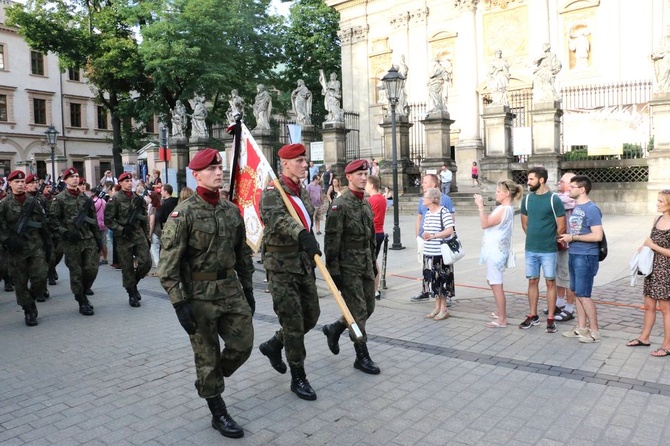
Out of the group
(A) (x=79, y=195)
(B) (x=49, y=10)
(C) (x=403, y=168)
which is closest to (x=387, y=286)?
(A) (x=79, y=195)

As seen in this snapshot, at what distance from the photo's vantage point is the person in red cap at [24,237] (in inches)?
342

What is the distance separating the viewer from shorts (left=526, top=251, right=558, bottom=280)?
22.9ft

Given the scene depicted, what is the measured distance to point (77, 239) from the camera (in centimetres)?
915

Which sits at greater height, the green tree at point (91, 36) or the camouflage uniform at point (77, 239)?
the green tree at point (91, 36)

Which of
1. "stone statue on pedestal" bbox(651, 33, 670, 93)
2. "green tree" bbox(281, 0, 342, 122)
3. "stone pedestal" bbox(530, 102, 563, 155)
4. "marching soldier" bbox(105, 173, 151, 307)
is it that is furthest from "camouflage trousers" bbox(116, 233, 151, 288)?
"green tree" bbox(281, 0, 342, 122)

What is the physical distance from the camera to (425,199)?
8.02m

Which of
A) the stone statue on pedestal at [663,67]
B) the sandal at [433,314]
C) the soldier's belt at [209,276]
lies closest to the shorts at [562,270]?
the sandal at [433,314]

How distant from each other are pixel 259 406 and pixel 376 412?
0.99 m

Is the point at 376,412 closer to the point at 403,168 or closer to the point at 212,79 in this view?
the point at 403,168

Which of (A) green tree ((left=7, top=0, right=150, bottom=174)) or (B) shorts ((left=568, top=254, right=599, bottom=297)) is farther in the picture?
(A) green tree ((left=7, top=0, right=150, bottom=174))

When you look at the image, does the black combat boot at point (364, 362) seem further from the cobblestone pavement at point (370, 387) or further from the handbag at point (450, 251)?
the handbag at point (450, 251)

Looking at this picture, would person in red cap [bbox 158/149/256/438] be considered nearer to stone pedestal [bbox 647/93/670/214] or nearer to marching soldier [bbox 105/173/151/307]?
marching soldier [bbox 105/173/151/307]

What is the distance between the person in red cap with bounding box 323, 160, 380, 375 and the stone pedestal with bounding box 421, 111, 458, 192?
56.1 ft

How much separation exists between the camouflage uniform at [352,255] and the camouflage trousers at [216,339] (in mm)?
1283
